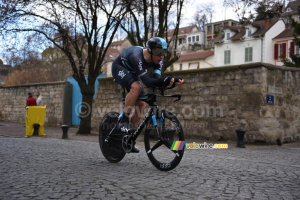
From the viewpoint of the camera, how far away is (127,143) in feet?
15.4

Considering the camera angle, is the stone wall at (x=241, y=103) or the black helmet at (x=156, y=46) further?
the stone wall at (x=241, y=103)

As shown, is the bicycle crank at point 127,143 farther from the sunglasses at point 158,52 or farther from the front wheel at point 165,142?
the sunglasses at point 158,52

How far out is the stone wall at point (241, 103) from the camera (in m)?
9.78

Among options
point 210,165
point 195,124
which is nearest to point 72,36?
point 195,124

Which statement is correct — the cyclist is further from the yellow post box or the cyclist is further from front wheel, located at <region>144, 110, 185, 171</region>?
the yellow post box

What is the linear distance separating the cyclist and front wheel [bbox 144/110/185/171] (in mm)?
352

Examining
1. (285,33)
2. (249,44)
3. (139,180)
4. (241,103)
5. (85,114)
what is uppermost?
(285,33)

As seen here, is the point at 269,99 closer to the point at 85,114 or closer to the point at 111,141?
the point at 111,141

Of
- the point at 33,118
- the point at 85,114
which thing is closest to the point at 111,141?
the point at 33,118

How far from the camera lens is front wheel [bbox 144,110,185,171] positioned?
4.18m

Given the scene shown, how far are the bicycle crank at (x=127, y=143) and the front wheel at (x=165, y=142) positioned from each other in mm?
290

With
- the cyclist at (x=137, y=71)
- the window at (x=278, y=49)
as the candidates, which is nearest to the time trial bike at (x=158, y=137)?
the cyclist at (x=137, y=71)

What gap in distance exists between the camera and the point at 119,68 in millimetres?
4848

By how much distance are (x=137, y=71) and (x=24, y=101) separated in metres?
18.6
